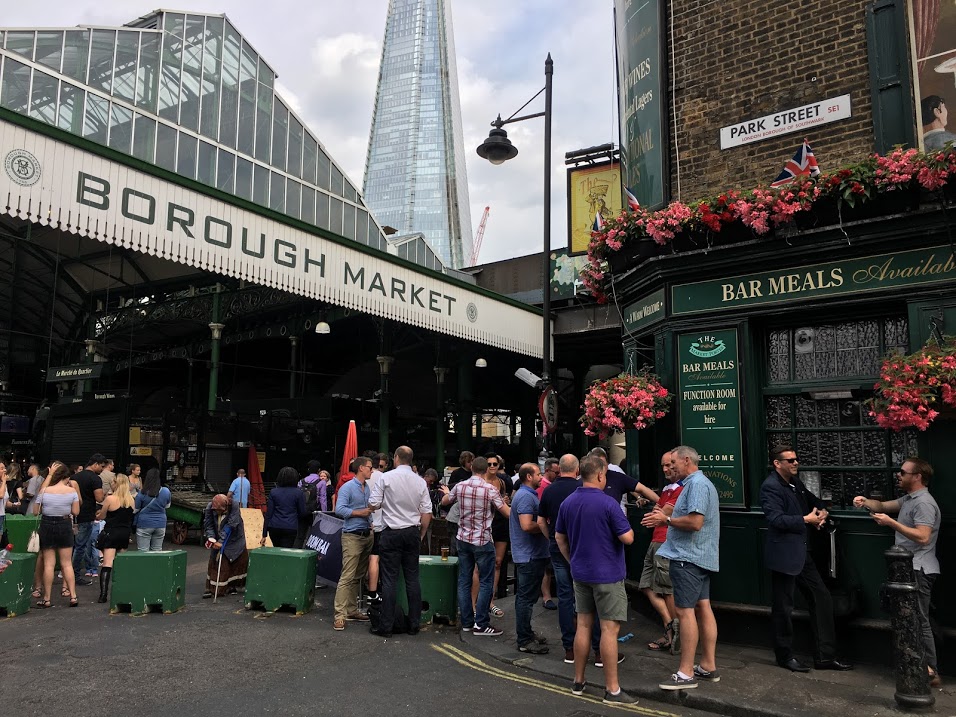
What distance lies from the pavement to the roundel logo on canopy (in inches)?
282

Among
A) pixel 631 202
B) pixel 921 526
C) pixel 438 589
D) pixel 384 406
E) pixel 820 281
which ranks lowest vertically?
pixel 438 589

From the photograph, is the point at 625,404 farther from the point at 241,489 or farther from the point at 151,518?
the point at 241,489

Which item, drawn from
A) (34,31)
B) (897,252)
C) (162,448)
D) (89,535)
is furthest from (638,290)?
(34,31)

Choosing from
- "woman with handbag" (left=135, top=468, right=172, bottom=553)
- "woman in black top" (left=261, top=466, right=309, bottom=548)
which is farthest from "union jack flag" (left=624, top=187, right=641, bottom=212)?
"woman with handbag" (left=135, top=468, right=172, bottom=553)

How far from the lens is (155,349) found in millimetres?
26188

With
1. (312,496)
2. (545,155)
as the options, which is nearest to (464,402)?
(312,496)

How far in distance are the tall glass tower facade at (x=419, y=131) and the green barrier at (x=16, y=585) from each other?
154 m

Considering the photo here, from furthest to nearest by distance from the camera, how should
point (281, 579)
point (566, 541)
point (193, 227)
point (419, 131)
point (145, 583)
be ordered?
point (419, 131) < point (193, 227) < point (281, 579) < point (145, 583) < point (566, 541)

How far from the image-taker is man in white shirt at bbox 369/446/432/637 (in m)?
7.62

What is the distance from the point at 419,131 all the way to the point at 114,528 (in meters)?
163

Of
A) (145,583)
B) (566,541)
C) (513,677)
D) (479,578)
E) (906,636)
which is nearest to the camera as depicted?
(906,636)

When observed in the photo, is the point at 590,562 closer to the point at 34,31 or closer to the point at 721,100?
the point at 721,100

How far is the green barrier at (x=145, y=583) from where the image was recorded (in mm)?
8539

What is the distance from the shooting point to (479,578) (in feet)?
25.7
